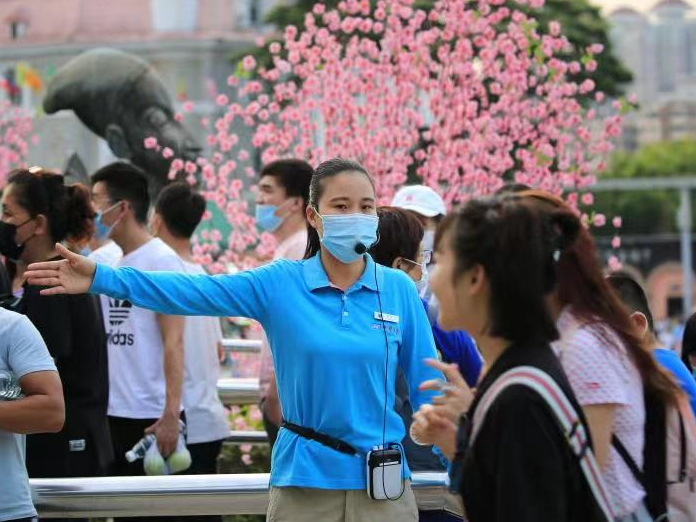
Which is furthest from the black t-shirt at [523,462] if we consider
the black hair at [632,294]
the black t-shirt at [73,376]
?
the black t-shirt at [73,376]

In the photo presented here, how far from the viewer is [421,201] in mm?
6734

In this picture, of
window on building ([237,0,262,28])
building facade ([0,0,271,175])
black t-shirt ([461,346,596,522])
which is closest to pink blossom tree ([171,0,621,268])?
black t-shirt ([461,346,596,522])

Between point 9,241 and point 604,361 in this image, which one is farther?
point 9,241

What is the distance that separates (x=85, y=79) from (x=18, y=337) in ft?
25.2

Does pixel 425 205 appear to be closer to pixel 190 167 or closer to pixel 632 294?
pixel 632 294

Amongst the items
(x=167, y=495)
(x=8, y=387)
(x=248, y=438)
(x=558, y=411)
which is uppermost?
(x=558, y=411)

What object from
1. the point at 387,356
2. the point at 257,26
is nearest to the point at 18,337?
the point at 387,356

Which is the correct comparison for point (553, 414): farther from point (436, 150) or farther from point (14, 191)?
point (436, 150)

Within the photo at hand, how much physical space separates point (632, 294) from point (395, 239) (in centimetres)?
99

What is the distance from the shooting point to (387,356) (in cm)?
425

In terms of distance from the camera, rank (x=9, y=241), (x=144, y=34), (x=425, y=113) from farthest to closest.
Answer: (x=144, y=34) < (x=425, y=113) < (x=9, y=241)

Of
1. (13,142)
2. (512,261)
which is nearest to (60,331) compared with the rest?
(512,261)

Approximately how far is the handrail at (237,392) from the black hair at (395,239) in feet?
9.07

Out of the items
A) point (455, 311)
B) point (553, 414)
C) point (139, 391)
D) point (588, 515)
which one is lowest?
point (139, 391)
